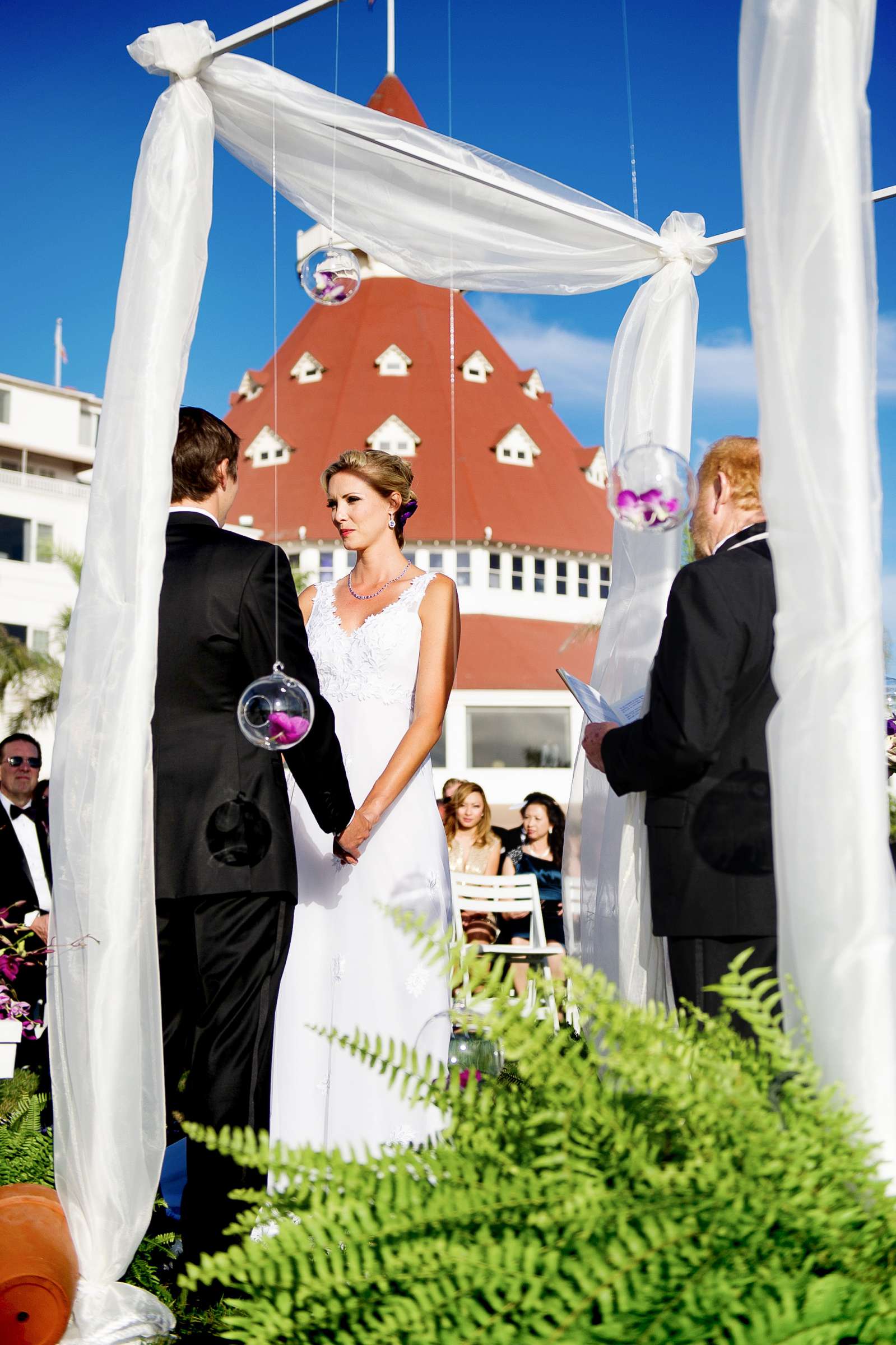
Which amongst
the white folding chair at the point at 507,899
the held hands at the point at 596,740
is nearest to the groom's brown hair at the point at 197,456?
the held hands at the point at 596,740

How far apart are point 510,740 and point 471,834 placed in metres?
27.3

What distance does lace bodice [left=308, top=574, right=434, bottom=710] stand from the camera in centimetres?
446

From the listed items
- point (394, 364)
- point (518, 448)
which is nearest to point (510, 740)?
point (518, 448)

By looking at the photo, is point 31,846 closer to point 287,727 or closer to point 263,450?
point 287,727

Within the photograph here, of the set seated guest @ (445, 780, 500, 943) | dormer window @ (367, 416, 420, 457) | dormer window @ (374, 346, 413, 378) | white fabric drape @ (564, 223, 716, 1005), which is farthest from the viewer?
dormer window @ (374, 346, 413, 378)

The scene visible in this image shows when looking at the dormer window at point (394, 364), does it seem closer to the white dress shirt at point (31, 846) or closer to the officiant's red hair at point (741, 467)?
the white dress shirt at point (31, 846)

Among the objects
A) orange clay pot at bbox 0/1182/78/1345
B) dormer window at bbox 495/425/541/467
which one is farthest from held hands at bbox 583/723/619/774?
dormer window at bbox 495/425/541/467

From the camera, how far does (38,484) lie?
4162cm

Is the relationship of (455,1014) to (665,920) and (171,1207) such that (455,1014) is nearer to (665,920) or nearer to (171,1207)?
(665,920)

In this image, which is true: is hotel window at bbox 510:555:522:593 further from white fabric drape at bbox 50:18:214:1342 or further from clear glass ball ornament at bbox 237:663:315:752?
clear glass ball ornament at bbox 237:663:315:752

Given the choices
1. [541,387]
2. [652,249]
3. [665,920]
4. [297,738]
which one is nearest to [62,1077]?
→ [297,738]

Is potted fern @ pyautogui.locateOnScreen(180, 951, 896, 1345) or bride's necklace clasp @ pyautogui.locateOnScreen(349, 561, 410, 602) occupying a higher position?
bride's necklace clasp @ pyautogui.locateOnScreen(349, 561, 410, 602)

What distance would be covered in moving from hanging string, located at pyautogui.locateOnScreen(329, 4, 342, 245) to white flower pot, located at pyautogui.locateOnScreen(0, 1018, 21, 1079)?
2843mm

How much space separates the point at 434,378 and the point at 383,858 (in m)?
39.3
